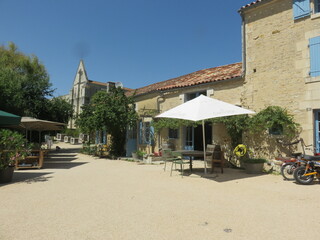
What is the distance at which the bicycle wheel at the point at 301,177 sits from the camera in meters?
5.79

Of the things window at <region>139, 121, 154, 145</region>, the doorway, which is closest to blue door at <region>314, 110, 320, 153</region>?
the doorway

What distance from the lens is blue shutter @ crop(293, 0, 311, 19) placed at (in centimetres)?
741

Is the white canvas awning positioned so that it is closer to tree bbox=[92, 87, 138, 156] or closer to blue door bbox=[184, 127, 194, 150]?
blue door bbox=[184, 127, 194, 150]

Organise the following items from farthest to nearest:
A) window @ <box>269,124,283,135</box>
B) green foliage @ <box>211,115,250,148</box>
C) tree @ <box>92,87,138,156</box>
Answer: tree @ <box>92,87,138,156</box>
green foliage @ <box>211,115,250,148</box>
window @ <box>269,124,283,135</box>

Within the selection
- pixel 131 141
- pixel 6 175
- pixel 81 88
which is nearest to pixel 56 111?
pixel 131 141

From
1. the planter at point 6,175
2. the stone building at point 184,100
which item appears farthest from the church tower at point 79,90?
the planter at point 6,175

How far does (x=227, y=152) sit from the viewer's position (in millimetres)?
9289

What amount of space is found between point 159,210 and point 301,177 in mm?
4294

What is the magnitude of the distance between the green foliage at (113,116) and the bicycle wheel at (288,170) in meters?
8.29

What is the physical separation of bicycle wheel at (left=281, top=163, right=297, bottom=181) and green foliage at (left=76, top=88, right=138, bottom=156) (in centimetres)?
829

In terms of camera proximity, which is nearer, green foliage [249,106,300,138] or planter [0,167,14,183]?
planter [0,167,14,183]

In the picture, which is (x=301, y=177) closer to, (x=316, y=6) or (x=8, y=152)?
(x=316, y=6)

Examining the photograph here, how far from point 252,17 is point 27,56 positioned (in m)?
20.0

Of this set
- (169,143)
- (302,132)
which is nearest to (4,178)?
(169,143)
